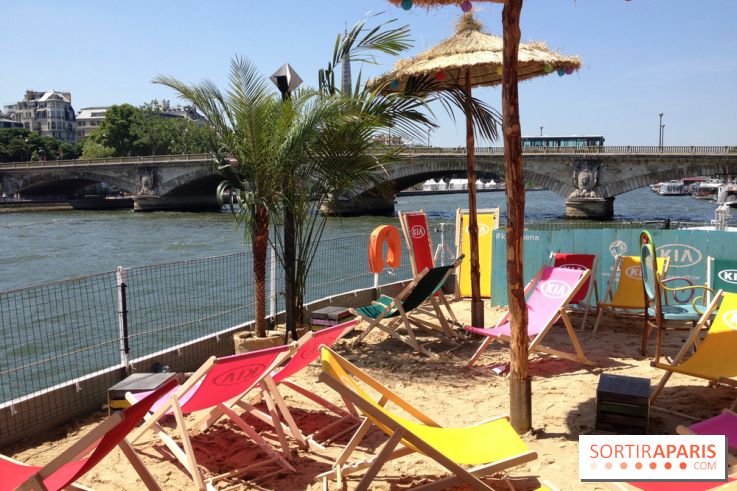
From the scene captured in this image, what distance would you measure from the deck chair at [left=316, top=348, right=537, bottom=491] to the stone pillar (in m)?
35.2

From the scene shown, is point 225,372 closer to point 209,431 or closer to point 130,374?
point 209,431

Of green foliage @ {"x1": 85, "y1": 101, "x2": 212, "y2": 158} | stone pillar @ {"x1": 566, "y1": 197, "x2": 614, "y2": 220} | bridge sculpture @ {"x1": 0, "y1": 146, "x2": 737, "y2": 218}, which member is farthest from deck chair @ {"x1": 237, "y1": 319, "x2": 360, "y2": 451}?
green foliage @ {"x1": 85, "y1": 101, "x2": 212, "y2": 158}

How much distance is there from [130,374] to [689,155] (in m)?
34.1

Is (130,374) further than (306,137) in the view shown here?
No

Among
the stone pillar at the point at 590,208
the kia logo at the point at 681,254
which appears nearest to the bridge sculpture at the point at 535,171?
the stone pillar at the point at 590,208

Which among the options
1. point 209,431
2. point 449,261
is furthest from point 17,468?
point 449,261

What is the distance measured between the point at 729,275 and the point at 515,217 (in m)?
3.63

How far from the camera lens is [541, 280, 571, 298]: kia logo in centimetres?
529

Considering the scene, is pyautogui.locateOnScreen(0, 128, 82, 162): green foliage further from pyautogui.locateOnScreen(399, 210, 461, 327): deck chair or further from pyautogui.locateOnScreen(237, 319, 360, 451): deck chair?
pyautogui.locateOnScreen(237, 319, 360, 451): deck chair

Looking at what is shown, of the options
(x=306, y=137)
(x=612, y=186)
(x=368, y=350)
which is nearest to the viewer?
(x=306, y=137)

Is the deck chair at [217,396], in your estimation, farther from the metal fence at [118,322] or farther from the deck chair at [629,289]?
the deck chair at [629,289]

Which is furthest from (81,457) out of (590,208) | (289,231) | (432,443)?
(590,208)

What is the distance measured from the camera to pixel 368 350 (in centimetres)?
606

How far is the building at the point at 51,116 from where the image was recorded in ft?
420
